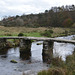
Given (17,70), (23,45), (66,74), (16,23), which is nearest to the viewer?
(66,74)

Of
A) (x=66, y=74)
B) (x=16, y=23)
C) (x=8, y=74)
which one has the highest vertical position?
(x=16, y=23)

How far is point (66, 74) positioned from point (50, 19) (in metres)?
72.6

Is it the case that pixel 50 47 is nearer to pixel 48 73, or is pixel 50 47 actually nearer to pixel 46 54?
pixel 46 54

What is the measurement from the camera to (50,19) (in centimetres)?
8112

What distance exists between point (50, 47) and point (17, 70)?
754 cm

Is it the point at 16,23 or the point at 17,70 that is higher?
the point at 16,23

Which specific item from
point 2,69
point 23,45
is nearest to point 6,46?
point 23,45

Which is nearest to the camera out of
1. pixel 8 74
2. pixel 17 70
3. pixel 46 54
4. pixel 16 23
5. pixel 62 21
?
pixel 8 74

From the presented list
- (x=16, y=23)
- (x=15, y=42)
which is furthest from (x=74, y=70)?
(x=16, y=23)

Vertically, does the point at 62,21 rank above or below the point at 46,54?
above

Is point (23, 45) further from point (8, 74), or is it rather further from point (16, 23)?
point (16, 23)

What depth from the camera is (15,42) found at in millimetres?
29422

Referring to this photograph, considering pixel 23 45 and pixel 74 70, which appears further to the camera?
pixel 23 45

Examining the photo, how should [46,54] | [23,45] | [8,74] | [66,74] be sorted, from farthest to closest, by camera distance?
1. [23,45]
2. [46,54]
3. [8,74]
4. [66,74]
